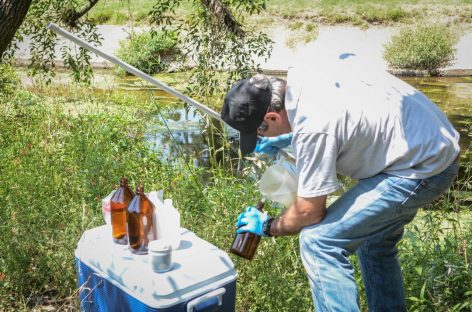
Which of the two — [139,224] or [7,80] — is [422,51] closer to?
[7,80]

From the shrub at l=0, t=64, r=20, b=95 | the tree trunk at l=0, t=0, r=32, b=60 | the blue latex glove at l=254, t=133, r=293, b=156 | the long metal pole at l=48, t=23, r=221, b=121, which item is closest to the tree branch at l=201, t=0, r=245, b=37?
the shrub at l=0, t=64, r=20, b=95

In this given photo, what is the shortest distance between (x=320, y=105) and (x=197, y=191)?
4.89ft

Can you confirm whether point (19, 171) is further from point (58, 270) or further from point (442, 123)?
point (442, 123)

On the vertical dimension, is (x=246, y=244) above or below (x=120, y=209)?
below

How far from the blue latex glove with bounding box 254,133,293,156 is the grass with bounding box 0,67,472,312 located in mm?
475

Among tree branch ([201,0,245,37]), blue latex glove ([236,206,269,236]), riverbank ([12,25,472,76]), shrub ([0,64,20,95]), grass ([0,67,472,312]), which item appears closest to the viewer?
blue latex glove ([236,206,269,236])

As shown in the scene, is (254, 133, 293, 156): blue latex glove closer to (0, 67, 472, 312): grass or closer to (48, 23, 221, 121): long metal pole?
(48, 23, 221, 121): long metal pole

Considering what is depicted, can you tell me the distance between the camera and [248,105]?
1.89 meters

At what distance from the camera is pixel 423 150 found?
5.98 ft

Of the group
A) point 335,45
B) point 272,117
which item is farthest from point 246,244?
point 335,45

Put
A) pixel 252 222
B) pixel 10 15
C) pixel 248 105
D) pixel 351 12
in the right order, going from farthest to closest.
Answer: pixel 351 12, pixel 10 15, pixel 252 222, pixel 248 105

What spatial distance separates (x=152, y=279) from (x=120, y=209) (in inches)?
16.1

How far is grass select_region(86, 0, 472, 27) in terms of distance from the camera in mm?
15344

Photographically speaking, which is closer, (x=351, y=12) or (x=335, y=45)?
(x=335, y=45)
